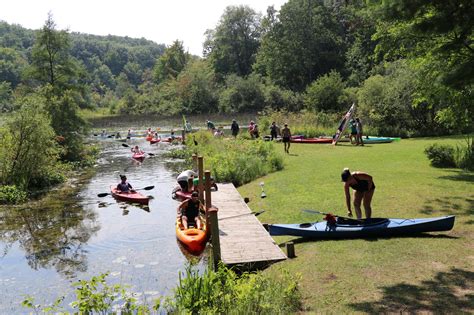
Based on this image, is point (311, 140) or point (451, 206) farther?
point (311, 140)

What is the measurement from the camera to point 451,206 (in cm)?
1257

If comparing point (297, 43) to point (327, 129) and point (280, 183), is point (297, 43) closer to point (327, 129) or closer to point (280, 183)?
point (327, 129)

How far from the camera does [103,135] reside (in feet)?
162

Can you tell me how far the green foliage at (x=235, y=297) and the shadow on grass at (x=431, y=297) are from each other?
1087 millimetres

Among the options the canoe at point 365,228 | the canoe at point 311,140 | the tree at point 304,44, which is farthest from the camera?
the tree at point 304,44

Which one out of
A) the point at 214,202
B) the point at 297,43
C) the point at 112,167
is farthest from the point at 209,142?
the point at 297,43

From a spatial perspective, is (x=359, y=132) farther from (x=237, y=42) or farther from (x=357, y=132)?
(x=237, y=42)

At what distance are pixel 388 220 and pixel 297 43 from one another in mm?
63157

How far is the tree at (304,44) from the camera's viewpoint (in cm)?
7025

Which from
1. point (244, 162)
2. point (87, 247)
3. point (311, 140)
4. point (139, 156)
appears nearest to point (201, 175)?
point (87, 247)

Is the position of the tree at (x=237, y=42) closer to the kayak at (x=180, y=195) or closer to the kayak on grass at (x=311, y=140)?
the kayak on grass at (x=311, y=140)

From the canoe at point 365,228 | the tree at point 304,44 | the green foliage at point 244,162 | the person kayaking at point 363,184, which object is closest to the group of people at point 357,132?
the green foliage at point 244,162

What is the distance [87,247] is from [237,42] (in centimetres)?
8133

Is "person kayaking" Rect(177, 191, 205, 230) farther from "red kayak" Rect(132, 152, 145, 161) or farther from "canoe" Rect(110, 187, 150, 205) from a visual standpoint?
"red kayak" Rect(132, 152, 145, 161)
